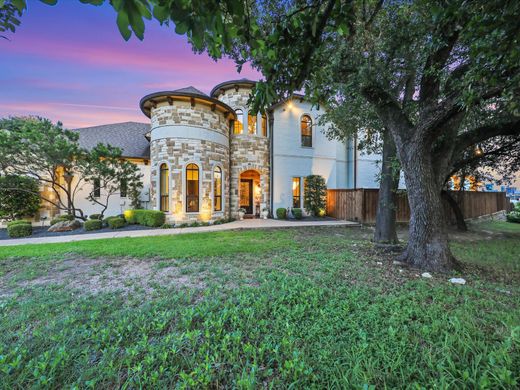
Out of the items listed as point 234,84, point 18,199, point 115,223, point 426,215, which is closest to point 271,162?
point 234,84

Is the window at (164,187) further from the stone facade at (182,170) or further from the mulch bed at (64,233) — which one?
the mulch bed at (64,233)

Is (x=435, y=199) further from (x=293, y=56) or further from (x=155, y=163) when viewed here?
(x=155, y=163)

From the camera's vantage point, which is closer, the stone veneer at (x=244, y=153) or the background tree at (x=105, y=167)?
the background tree at (x=105, y=167)

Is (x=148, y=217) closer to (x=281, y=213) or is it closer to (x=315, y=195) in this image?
(x=281, y=213)

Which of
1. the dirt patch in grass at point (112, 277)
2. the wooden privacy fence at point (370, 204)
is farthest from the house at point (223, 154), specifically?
the dirt patch in grass at point (112, 277)

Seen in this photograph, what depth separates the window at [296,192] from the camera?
13.0 metres

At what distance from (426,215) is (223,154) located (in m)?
9.23

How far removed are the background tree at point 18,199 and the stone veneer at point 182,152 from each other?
241 inches

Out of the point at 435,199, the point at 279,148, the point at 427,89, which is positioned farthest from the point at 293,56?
the point at 279,148

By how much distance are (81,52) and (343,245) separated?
9.48 metres

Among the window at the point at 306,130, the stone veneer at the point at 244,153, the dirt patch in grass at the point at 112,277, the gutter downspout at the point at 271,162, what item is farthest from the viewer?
the window at the point at 306,130

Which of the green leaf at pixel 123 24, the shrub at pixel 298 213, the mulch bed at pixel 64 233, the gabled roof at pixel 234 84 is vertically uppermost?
the gabled roof at pixel 234 84

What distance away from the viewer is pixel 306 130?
43.8ft

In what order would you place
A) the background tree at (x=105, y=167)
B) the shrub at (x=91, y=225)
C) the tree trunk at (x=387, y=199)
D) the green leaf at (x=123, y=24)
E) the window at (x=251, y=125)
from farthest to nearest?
1. the window at (x=251, y=125)
2. the background tree at (x=105, y=167)
3. the shrub at (x=91, y=225)
4. the tree trunk at (x=387, y=199)
5. the green leaf at (x=123, y=24)
